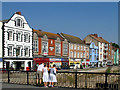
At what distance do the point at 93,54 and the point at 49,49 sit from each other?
3036 centimetres

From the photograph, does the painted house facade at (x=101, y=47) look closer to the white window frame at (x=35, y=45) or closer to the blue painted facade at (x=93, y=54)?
the blue painted facade at (x=93, y=54)

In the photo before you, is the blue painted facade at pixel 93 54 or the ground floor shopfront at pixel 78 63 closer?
the ground floor shopfront at pixel 78 63

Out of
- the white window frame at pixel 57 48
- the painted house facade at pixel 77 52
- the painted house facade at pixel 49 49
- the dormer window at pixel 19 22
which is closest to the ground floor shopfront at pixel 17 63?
the painted house facade at pixel 49 49

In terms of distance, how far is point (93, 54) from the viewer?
269 feet

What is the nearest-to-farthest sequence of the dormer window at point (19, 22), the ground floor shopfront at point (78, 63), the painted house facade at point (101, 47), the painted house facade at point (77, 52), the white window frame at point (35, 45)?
1. the dormer window at point (19, 22)
2. the white window frame at point (35, 45)
3. the ground floor shopfront at point (78, 63)
4. the painted house facade at point (77, 52)
5. the painted house facade at point (101, 47)

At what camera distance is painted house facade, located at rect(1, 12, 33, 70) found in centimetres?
4266

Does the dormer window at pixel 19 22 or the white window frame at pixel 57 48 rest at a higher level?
the dormer window at pixel 19 22

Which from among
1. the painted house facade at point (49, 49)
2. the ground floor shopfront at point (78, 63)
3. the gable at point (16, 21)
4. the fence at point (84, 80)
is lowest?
the ground floor shopfront at point (78, 63)

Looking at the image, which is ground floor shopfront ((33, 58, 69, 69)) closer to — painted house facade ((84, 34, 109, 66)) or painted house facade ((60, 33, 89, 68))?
painted house facade ((60, 33, 89, 68))

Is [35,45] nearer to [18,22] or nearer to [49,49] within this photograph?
[49,49]

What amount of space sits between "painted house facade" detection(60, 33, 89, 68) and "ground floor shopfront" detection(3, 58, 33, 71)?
18938 mm

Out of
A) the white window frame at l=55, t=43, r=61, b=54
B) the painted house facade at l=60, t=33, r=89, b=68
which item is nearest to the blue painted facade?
the painted house facade at l=60, t=33, r=89, b=68

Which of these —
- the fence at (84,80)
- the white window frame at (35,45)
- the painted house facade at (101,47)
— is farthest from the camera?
the painted house facade at (101,47)

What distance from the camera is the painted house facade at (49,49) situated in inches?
2019
